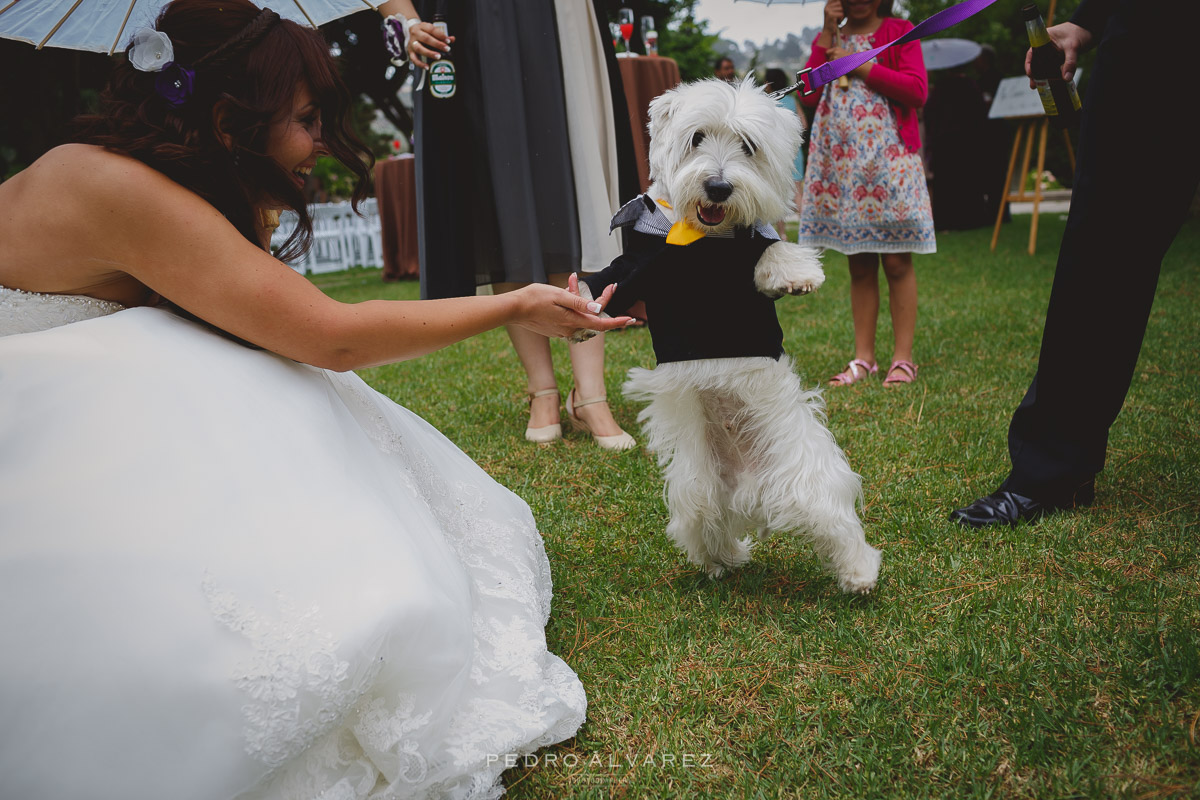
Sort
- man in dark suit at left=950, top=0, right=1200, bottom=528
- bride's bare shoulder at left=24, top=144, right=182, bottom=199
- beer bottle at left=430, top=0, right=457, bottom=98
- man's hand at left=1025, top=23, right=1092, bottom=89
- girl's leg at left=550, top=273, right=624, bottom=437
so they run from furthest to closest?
girl's leg at left=550, top=273, right=624, bottom=437 < beer bottle at left=430, top=0, right=457, bottom=98 < man's hand at left=1025, top=23, right=1092, bottom=89 < man in dark suit at left=950, top=0, right=1200, bottom=528 < bride's bare shoulder at left=24, top=144, right=182, bottom=199

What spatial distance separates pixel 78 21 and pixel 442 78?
156 cm

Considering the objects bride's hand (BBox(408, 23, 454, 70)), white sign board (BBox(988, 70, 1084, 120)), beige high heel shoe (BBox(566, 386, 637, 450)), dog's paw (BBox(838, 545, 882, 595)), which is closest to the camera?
dog's paw (BBox(838, 545, 882, 595))

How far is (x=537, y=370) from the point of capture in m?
3.95

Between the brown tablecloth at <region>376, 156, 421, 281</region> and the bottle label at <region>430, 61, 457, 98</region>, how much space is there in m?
7.81

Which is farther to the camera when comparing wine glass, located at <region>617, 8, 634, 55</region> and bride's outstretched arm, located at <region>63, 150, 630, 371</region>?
wine glass, located at <region>617, 8, 634, 55</region>

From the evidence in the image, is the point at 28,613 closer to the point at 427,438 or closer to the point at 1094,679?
the point at 427,438

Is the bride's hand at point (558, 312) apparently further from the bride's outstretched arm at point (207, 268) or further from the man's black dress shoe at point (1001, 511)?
the man's black dress shoe at point (1001, 511)

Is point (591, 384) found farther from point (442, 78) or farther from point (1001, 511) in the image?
point (1001, 511)

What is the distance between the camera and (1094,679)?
1816 mm

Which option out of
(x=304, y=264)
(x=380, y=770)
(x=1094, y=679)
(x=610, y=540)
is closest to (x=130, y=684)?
(x=380, y=770)

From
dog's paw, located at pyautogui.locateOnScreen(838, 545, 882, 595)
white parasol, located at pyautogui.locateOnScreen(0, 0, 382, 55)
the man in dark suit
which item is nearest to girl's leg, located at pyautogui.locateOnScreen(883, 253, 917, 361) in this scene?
the man in dark suit

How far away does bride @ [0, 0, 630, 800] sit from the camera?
1296mm

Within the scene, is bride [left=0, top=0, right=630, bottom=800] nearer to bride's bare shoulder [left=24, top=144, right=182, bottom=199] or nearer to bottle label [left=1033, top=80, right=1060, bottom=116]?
bride's bare shoulder [left=24, top=144, right=182, bottom=199]

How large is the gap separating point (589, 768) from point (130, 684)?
85 centimetres
